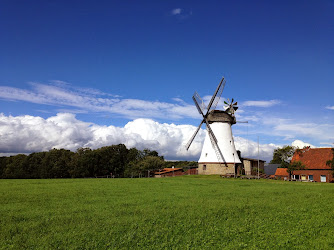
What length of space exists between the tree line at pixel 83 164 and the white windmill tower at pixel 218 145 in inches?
1046

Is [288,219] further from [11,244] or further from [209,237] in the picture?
[11,244]

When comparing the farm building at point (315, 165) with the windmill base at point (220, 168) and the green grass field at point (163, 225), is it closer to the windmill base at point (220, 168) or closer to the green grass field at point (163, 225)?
the windmill base at point (220, 168)

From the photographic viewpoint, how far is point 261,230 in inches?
465

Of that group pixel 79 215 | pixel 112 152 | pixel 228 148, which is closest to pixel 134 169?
pixel 112 152

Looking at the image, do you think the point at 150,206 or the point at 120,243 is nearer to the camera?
the point at 120,243

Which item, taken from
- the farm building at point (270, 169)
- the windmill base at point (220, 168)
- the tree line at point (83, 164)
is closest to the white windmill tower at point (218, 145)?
the windmill base at point (220, 168)

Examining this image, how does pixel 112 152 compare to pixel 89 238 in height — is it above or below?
above

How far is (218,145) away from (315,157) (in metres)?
19.2

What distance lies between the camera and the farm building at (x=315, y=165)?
52.2 meters

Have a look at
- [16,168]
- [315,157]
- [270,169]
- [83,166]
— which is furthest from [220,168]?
[16,168]

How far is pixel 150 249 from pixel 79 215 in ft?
16.9

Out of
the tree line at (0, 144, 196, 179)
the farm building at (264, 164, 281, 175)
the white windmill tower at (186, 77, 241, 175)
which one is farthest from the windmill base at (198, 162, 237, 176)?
the farm building at (264, 164, 281, 175)

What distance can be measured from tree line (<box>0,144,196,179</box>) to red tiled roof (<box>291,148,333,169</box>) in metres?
36.7

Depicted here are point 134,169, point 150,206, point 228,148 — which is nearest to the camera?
point 150,206
